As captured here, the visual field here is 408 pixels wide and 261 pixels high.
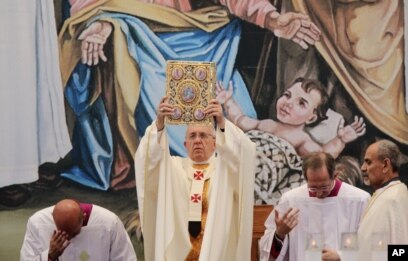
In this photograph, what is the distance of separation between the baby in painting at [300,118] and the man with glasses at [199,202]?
1.79 metres

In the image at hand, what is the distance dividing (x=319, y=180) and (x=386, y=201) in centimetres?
92

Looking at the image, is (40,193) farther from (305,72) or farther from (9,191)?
(305,72)

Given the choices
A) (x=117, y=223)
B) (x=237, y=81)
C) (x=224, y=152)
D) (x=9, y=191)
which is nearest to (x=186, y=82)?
(x=224, y=152)

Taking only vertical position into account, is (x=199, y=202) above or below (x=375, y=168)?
below

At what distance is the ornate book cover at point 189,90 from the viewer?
7914 millimetres

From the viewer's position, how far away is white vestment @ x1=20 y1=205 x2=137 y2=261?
26.5ft

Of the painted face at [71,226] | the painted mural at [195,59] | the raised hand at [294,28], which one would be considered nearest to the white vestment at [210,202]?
the painted face at [71,226]

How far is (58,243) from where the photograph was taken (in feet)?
24.9

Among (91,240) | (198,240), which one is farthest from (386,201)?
(91,240)

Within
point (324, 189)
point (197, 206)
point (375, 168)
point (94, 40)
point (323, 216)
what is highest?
point (94, 40)

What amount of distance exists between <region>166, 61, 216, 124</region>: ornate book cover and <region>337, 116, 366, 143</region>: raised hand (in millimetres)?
2427

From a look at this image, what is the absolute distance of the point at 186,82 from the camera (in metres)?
7.96

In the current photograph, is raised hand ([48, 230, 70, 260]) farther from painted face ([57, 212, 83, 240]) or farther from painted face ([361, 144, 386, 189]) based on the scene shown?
painted face ([361, 144, 386, 189])

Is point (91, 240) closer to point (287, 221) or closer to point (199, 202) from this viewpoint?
point (199, 202)
